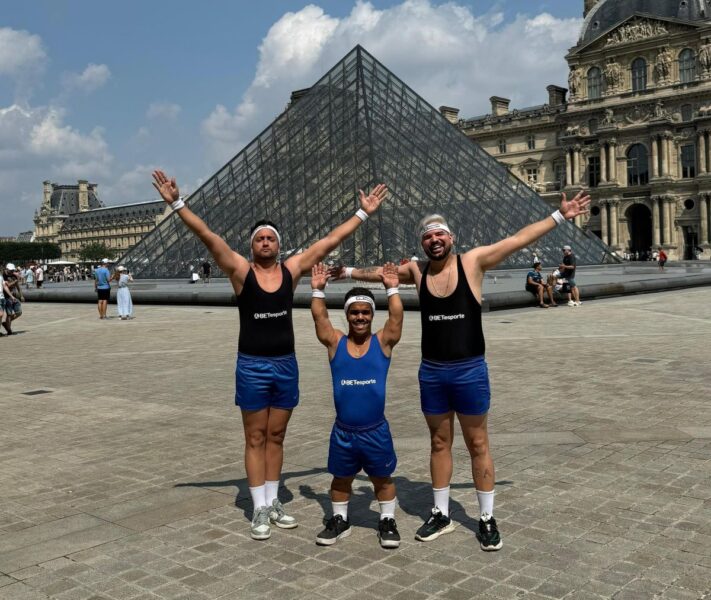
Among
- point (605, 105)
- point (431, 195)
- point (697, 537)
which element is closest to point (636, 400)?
point (697, 537)

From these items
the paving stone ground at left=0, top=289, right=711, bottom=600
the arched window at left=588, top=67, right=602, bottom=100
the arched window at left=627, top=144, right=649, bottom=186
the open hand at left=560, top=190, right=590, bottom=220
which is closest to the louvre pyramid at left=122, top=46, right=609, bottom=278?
the paving stone ground at left=0, top=289, right=711, bottom=600

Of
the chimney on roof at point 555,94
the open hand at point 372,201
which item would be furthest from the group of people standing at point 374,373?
the chimney on roof at point 555,94

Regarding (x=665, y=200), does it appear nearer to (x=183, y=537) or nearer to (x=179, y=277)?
(x=179, y=277)

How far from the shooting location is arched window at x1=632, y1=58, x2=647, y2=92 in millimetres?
58844

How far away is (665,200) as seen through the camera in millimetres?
57594

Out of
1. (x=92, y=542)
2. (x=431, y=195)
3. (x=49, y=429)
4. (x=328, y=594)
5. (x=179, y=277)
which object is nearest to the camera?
(x=328, y=594)

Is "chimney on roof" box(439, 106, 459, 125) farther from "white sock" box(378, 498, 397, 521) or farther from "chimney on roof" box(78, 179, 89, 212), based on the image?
"chimney on roof" box(78, 179, 89, 212)

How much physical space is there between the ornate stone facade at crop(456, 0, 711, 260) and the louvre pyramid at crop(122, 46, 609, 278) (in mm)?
30821

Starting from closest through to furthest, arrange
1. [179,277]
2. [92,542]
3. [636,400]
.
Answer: [92,542], [636,400], [179,277]

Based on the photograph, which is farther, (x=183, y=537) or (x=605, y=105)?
(x=605, y=105)

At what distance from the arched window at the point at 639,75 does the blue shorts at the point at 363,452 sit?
6174 centimetres

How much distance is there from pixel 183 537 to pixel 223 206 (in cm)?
2622

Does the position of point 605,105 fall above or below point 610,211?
above

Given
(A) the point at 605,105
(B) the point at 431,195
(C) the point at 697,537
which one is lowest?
(C) the point at 697,537
